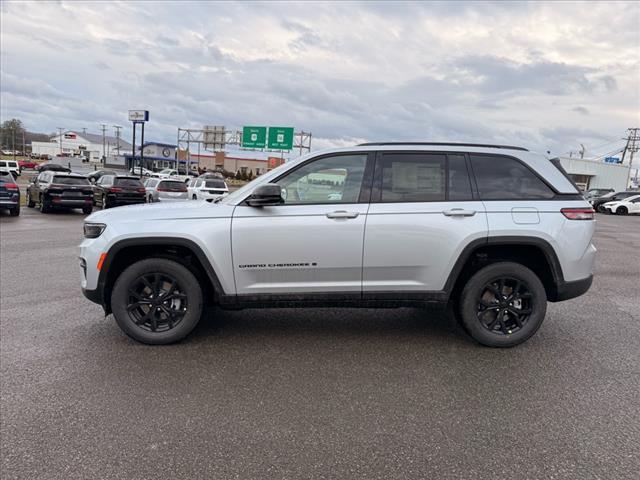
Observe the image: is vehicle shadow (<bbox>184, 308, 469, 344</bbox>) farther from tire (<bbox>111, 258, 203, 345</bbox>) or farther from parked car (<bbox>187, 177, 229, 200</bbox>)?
parked car (<bbox>187, 177, 229, 200</bbox>)

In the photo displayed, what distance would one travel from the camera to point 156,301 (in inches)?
168

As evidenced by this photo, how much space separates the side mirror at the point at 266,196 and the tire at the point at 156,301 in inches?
34.7

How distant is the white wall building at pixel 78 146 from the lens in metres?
120

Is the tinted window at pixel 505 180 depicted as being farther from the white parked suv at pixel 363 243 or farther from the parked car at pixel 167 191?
the parked car at pixel 167 191

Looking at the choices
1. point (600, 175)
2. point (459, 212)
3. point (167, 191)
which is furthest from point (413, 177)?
point (600, 175)

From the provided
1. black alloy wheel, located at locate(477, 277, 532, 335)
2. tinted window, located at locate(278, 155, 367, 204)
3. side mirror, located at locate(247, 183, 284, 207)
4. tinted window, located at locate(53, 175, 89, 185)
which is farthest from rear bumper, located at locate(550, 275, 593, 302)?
tinted window, located at locate(53, 175, 89, 185)

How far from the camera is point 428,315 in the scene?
5438mm

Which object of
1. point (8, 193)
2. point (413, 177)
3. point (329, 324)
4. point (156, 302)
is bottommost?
point (329, 324)

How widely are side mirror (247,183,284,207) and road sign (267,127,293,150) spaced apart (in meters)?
38.7

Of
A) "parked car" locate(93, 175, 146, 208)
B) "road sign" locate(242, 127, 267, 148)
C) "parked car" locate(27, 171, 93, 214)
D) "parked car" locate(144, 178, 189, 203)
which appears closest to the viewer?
"parked car" locate(27, 171, 93, 214)

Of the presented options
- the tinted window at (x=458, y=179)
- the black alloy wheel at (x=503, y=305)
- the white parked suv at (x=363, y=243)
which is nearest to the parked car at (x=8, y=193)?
the white parked suv at (x=363, y=243)

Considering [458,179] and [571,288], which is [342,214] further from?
[571,288]

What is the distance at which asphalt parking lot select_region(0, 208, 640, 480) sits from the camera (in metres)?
2.70

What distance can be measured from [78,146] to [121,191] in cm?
12187
